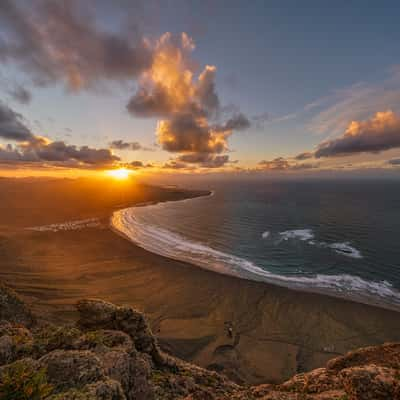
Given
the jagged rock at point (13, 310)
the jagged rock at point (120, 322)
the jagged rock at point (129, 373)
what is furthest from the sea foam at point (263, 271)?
the jagged rock at point (129, 373)

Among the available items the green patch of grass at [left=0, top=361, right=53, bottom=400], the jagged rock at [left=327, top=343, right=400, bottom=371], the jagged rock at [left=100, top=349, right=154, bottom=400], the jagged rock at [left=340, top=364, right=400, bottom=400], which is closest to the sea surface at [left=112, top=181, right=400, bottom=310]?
the jagged rock at [left=327, top=343, right=400, bottom=371]

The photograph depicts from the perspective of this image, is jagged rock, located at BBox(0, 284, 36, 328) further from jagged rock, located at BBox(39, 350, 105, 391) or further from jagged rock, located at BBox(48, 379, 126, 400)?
jagged rock, located at BBox(48, 379, 126, 400)

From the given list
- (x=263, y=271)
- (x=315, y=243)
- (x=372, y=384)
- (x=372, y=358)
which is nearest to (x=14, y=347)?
(x=372, y=384)

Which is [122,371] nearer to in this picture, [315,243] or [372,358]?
[372,358]

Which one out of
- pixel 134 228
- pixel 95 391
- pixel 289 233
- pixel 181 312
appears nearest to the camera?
pixel 95 391

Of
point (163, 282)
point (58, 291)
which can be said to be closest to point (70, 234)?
point (58, 291)

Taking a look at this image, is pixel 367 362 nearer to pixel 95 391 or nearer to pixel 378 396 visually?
pixel 378 396

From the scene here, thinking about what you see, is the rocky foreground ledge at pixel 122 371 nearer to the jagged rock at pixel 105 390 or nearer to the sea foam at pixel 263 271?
the jagged rock at pixel 105 390
